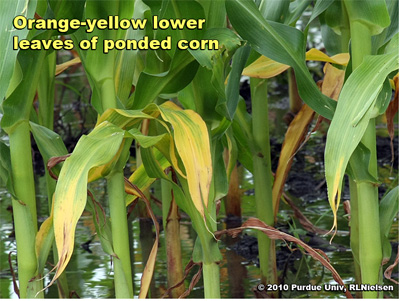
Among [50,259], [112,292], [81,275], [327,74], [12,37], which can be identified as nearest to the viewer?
[12,37]

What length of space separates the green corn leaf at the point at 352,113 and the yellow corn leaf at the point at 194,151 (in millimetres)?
206

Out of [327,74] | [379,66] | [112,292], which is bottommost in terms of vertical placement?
[112,292]

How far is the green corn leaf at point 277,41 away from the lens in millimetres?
1309

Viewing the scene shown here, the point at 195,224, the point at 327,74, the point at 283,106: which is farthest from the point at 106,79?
the point at 283,106

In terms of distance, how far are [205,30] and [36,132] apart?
382 mm

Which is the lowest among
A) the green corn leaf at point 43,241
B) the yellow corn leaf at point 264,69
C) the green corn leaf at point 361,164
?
the green corn leaf at point 43,241

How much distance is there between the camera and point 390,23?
1.43 meters

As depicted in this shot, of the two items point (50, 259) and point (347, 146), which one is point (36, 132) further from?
point (50, 259)

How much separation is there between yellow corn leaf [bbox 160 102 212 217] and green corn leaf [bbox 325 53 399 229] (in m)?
0.21

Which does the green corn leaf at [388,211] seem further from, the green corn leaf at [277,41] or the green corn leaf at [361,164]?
the green corn leaf at [277,41]

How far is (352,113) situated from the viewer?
1238 millimetres

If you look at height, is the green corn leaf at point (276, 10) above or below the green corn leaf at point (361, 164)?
above

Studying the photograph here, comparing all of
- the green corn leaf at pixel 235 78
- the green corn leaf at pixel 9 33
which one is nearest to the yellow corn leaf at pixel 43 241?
Result: the green corn leaf at pixel 9 33

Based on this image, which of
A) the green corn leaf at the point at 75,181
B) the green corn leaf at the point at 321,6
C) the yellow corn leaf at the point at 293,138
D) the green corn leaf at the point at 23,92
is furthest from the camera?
the yellow corn leaf at the point at 293,138
